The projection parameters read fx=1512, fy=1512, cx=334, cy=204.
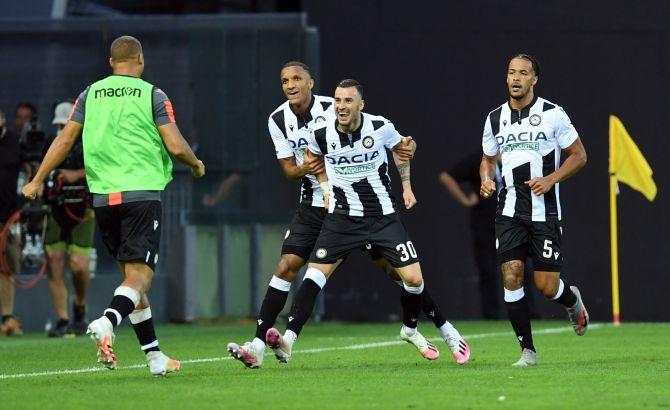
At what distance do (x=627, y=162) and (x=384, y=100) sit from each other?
2.88 m

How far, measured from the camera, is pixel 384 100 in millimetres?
17094

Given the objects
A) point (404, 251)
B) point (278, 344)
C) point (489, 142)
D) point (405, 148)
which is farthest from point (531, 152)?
point (278, 344)

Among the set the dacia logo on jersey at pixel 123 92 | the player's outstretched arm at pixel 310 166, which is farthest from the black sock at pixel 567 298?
the dacia logo on jersey at pixel 123 92

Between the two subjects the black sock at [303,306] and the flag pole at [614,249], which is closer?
the black sock at [303,306]

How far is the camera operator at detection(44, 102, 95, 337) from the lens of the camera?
14.3m

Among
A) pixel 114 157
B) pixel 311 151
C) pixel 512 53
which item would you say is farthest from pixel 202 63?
pixel 114 157

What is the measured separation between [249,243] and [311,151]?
7216 mm

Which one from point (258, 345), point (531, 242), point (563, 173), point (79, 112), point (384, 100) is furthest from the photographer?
point (384, 100)

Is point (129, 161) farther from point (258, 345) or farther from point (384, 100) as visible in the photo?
point (384, 100)

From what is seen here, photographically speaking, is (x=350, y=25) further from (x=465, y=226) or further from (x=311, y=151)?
(x=311, y=151)

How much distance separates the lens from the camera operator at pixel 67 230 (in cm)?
1430

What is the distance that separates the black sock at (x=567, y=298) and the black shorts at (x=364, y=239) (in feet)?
4.14

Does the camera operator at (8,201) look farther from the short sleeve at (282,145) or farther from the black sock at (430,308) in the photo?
the black sock at (430,308)

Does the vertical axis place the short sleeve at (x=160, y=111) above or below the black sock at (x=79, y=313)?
above
